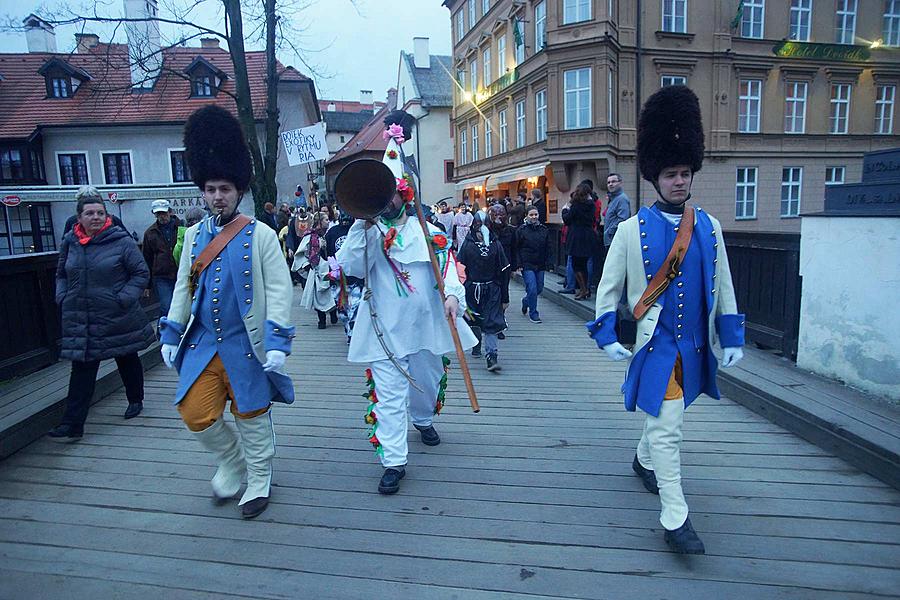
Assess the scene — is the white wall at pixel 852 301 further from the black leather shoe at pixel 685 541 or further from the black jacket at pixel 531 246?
the black jacket at pixel 531 246

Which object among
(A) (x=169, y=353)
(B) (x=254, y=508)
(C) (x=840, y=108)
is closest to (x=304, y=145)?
(A) (x=169, y=353)

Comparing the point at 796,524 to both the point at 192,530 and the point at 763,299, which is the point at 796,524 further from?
the point at 763,299

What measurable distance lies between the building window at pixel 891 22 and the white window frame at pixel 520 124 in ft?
49.3

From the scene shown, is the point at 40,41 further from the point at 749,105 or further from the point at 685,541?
the point at 685,541

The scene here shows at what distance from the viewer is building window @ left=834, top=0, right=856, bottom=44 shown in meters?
23.6

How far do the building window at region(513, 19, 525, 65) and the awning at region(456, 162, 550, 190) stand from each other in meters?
4.40

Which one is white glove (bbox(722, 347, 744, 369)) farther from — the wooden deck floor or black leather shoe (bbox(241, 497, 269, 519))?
black leather shoe (bbox(241, 497, 269, 519))

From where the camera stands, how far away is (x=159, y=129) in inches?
965

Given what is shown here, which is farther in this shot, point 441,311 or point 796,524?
point 441,311

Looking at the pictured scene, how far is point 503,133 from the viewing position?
2709cm

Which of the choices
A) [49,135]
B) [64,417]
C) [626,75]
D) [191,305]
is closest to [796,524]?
[191,305]

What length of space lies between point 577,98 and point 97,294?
19.0 meters

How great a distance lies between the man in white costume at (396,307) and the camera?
359cm

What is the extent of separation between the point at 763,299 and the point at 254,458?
208 inches
